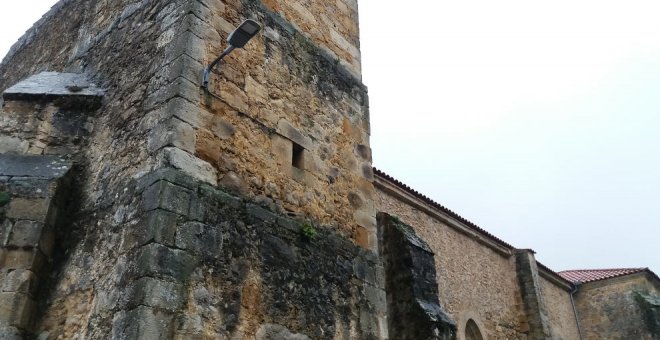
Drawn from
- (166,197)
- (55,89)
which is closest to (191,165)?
(166,197)

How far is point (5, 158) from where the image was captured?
189 inches

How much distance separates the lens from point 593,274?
61.4 ft

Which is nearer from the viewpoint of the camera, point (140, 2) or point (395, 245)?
point (140, 2)

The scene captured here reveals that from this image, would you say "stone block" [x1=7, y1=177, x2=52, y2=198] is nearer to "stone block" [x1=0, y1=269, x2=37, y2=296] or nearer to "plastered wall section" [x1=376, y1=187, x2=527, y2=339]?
"stone block" [x1=0, y1=269, x2=37, y2=296]

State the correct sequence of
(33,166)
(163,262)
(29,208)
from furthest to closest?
(33,166)
(29,208)
(163,262)

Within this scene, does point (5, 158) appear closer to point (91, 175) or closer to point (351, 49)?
point (91, 175)

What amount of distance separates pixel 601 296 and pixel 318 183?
50.4ft

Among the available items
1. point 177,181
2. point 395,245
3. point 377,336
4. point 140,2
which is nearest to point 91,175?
point 177,181

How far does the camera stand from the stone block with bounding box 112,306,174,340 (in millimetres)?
3543

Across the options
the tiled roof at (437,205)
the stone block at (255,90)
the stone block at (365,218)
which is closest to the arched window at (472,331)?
the tiled roof at (437,205)

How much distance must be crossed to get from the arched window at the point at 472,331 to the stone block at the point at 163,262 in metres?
8.96

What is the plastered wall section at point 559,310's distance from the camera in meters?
15.3

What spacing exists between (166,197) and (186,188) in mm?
200

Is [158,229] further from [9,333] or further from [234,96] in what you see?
[234,96]
